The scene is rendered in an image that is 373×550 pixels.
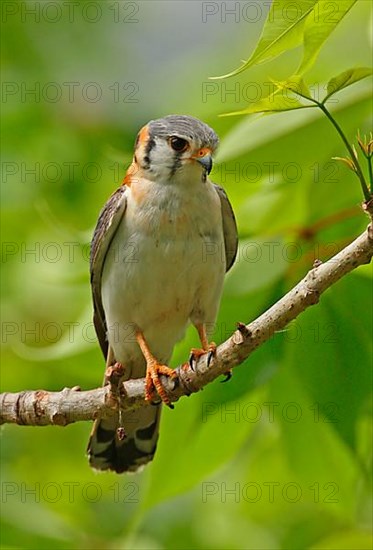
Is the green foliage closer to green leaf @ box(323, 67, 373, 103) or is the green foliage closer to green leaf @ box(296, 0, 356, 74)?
green leaf @ box(296, 0, 356, 74)

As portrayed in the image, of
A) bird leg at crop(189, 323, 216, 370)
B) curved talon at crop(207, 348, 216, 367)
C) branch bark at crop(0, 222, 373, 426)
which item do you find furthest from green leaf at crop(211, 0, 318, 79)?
bird leg at crop(189, 323, 216, 370)

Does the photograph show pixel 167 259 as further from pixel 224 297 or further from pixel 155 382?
pixel 155 382

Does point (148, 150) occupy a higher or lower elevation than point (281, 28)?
higher

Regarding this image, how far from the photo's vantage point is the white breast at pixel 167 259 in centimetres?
393

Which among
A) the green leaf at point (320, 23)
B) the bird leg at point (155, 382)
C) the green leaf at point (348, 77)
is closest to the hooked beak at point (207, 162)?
the bird leg at point (155, 382)

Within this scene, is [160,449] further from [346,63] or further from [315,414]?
[346,63]

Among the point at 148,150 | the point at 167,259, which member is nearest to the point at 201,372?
the point at 167,259

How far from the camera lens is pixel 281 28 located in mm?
2355

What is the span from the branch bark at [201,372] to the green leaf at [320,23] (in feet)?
1.71

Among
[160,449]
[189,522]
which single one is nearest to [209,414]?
[160,449]

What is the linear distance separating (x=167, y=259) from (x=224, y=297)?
1.10 ft

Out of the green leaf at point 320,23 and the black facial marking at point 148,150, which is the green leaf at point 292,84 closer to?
the green leaf at point 320,23

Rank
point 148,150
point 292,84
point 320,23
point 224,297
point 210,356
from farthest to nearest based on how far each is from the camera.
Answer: point 148,150 < point 224,297 < point 210,356 < point 320,23 < point 292,84

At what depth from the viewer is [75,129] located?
5934 mm
